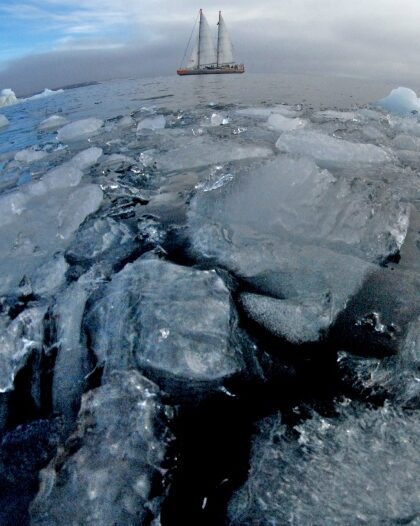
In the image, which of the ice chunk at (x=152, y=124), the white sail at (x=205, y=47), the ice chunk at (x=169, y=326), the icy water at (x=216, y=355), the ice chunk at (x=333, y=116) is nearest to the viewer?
the icy water at (x=216, y=355)

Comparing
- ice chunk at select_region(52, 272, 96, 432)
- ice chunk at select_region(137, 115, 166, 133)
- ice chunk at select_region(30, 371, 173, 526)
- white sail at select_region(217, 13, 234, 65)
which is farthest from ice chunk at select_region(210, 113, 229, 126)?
white sail at select_region(217, 13, 234, 65)

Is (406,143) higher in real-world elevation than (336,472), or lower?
higher

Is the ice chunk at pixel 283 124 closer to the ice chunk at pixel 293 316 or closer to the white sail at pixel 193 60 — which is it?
the ice chunk at pixel 293 316

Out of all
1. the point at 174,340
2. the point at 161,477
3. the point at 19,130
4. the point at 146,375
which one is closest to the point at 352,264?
the point at 174,340

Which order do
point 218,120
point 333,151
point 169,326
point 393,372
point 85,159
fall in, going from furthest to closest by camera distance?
point 218,120 → point 85,159 → point 333,151 → point 169,326 → point 393,372

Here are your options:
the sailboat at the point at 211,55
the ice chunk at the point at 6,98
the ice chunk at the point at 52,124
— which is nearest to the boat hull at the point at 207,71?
the sailboat at the point at 211,55

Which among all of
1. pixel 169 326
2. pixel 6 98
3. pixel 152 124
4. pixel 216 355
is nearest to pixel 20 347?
pixel 169 326

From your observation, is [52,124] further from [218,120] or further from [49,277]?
[49,277]
